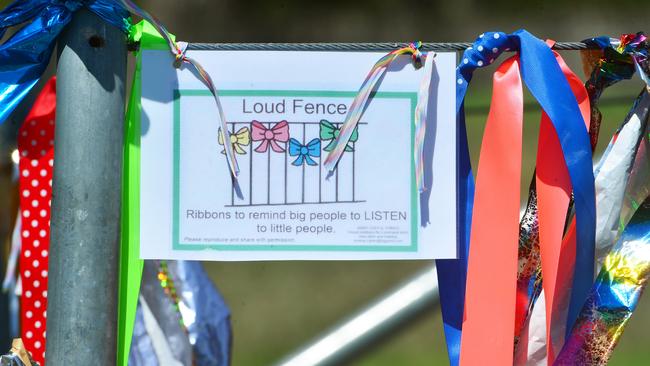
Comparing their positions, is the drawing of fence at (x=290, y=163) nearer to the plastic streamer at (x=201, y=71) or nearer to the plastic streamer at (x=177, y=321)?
the plastic streamer at (x=201, y=71)

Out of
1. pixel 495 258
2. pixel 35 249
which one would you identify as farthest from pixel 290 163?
pixel 35 249

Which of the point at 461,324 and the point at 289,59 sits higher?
the point at 289,59

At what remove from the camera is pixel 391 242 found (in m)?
0.92

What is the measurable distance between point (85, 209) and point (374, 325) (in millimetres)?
1331

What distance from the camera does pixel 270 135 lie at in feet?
3.06

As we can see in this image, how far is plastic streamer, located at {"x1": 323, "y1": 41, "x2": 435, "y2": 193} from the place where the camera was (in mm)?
920

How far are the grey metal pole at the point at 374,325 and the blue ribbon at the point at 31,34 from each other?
50.5 inches

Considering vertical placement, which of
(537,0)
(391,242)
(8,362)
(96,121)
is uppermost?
(537,0)

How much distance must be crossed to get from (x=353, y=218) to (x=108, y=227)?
242 mm

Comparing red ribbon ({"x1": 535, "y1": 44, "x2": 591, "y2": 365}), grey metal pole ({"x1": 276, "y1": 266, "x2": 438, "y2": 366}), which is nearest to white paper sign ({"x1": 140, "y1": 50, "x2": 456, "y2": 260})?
red ribbon ({"x1": 535, "y1": 44, "x2": 591, "y2": 365})

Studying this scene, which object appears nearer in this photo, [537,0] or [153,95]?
[153,95]

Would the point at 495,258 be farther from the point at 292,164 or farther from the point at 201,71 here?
the point at 201,71

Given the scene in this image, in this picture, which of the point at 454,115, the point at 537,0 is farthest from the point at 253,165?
the point at 537,0

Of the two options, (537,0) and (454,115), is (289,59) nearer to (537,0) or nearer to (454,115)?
(454,115)
